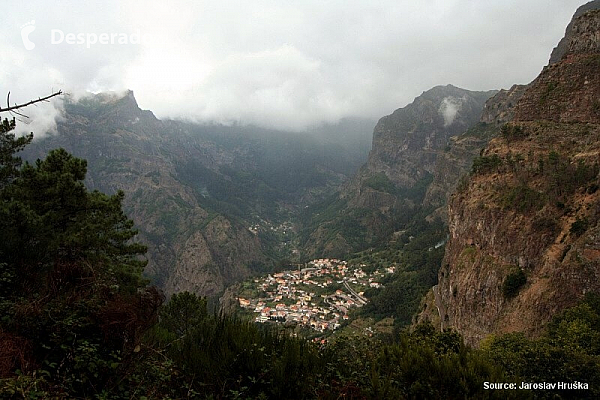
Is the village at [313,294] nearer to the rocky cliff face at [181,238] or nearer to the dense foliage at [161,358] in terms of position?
the rocky cliff face at [181,238]

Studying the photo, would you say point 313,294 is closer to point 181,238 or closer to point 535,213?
point 535,213

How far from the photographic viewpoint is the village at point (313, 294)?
7894 centimetres

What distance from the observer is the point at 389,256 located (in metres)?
127

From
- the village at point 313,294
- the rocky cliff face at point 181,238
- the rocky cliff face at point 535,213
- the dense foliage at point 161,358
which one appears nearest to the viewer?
the dense foliage at point 161,358

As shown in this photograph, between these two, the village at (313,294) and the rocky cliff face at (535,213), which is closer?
the rocky cliff face at (535,213)

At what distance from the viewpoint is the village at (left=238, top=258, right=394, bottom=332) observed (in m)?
78.9

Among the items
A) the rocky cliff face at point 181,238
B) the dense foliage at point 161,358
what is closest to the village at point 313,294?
the rocky cliff face at point 181,238

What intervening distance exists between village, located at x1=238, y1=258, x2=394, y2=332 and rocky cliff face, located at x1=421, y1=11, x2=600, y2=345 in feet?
122

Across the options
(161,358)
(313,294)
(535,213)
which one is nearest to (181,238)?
(313,294)

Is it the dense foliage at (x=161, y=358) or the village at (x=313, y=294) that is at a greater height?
the dense foliage at (x=161, y=358)

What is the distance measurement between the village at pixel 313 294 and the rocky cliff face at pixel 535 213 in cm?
3728

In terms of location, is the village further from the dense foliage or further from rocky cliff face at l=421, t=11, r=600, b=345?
the dense foliage

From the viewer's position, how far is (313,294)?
325 feet

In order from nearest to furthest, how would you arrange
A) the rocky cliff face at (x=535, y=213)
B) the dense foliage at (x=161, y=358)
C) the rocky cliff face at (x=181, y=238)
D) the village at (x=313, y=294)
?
the dense foliage at (x=161, y=358)
the rocky cliff face at (x=535, y=213)
the village at (x=313, y=294)
the rocky cliff face at (x=181, y=238)
